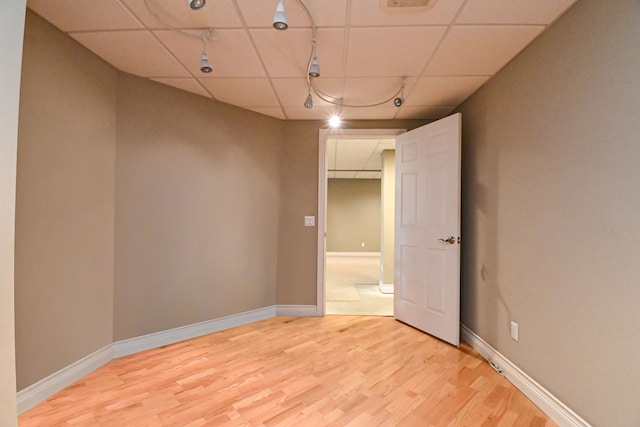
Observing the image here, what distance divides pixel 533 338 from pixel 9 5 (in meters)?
3.13

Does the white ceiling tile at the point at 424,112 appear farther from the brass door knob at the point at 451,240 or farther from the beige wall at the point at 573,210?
the brass door knob at the point at 451,240

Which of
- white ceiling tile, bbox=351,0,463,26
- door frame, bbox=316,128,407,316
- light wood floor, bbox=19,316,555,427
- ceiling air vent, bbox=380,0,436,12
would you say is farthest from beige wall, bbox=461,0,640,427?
door frame, bbox=316,128,407,316

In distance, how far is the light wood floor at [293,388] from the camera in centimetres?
157

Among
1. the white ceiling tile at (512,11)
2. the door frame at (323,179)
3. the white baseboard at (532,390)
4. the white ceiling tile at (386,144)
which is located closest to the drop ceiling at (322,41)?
the white ceiling tile at (512,11)

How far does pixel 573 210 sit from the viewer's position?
1.50m

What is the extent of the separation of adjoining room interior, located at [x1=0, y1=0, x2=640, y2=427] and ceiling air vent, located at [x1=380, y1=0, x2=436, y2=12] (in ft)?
0.18

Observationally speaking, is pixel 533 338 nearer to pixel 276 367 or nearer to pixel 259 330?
pixel 276 367

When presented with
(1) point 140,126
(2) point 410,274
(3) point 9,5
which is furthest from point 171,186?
(2) point 410,274

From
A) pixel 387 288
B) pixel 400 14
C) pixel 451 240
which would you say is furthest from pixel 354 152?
pixel 400 14

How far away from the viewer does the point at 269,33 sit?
1766mm

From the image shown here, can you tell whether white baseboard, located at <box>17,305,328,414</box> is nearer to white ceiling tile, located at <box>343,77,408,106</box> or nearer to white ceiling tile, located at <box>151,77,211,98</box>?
white ceiling tile, located at <box>151,77,211,98</box>

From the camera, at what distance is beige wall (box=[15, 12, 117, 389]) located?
5.30 feet

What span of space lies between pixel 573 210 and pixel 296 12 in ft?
6.09

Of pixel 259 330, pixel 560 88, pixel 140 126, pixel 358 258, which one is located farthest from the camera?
pixel 358 258
